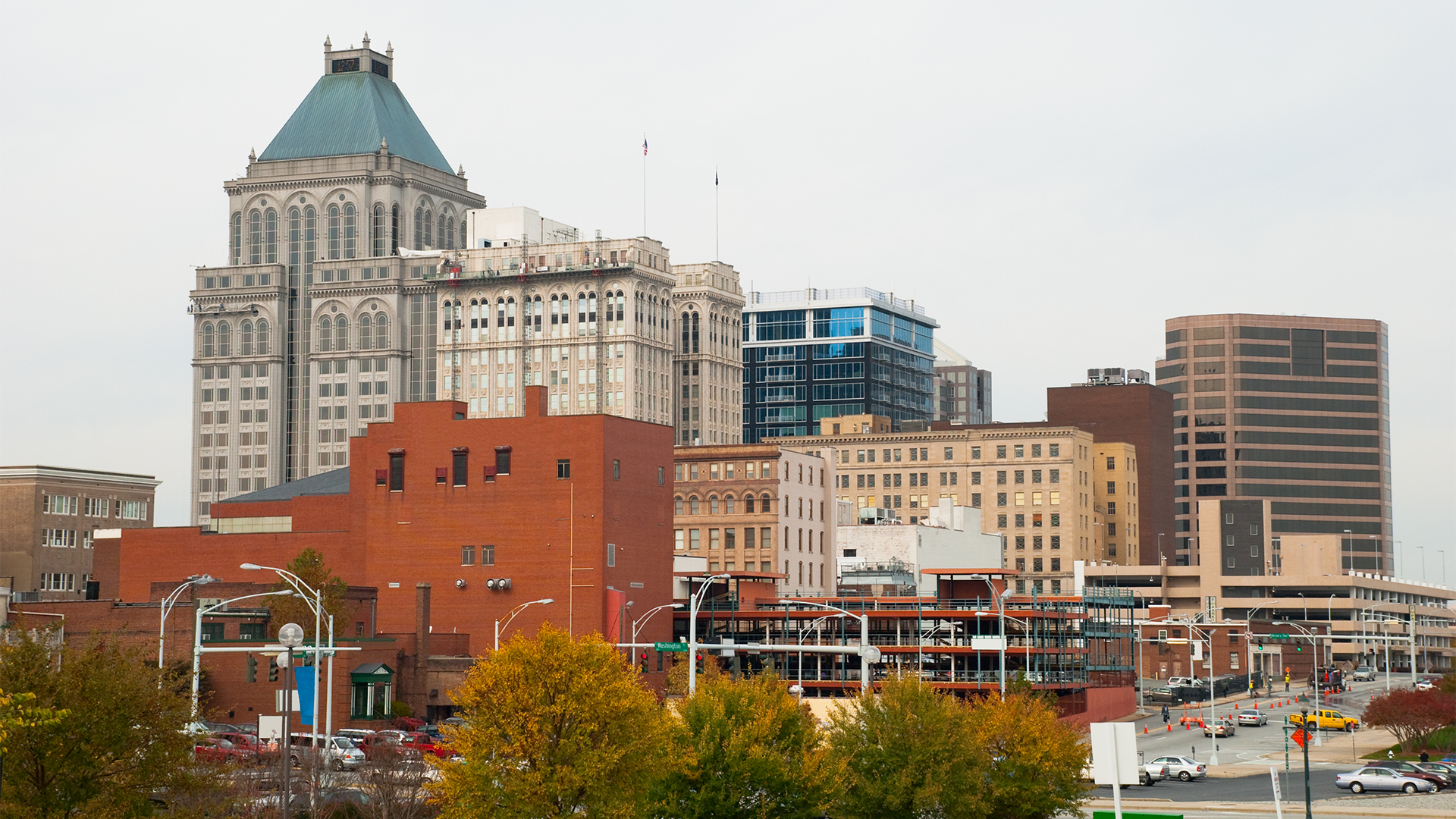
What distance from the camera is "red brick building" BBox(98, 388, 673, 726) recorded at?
127125 mm

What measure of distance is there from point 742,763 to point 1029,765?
1490 centimetres

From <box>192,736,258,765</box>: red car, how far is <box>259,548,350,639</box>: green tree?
62.0 feet

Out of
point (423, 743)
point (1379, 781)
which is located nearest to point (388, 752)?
point (423, 743)

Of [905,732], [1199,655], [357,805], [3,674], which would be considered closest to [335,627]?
[357,805]

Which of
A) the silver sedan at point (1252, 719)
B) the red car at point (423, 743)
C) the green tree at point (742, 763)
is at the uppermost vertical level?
the green tree at point (742, 763)

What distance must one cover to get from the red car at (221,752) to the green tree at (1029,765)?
24798 millimetres

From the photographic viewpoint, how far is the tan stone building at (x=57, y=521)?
16212cm

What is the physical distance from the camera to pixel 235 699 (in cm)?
10800

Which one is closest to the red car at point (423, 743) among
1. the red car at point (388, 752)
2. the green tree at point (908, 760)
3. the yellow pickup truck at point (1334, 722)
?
the red car at point (388, 752)

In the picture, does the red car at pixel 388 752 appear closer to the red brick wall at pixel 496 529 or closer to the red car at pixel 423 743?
the red car at pixel 423 743

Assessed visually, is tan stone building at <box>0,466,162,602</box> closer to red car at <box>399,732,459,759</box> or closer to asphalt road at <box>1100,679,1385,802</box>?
red car at <box>399,732,459,759</box>

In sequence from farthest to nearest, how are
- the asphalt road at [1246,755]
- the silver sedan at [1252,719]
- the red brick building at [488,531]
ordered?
the silver sedan at [1252,719] < the red brick building at [488,531] < the asphalt road at [1246,755]

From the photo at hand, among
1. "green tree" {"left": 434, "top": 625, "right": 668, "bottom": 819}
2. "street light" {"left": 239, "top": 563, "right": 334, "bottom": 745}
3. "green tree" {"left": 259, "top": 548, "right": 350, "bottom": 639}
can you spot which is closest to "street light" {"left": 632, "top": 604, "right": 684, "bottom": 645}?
"green tree" {"left": 259, "top": 548, "right": 350, "bottom": 639}

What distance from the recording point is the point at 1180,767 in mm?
96062
